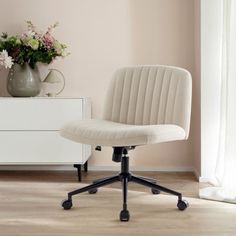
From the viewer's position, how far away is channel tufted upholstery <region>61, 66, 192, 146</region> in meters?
2.33

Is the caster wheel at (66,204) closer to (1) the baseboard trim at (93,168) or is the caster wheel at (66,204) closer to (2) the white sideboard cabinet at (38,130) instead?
(2) the white sideboard cabinet at (38,130)

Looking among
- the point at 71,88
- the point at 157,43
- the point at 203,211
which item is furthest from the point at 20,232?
the point at 157,43

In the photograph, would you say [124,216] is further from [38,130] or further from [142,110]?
[38,130]

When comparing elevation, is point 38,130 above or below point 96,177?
above

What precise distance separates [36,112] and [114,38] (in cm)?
92

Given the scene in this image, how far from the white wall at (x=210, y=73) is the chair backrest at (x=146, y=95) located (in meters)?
0.49

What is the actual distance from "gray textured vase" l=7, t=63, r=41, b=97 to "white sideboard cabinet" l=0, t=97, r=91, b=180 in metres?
0.17

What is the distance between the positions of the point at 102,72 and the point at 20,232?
1794 millimetres

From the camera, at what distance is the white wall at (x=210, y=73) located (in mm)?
3156

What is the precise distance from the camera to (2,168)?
373cm

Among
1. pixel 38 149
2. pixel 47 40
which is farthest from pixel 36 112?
pixel 47 40

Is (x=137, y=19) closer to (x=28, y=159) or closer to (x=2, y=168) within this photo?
(x=28, y=159)

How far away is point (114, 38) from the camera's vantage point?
143 inches

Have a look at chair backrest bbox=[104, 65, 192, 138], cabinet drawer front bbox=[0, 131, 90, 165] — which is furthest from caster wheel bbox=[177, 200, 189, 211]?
cabinet drawer front bbox=[0, 131, 90, 165]
